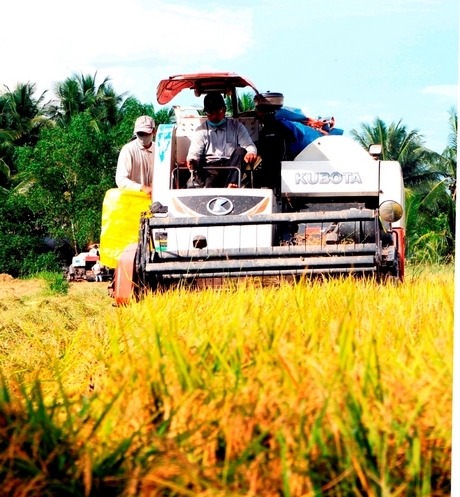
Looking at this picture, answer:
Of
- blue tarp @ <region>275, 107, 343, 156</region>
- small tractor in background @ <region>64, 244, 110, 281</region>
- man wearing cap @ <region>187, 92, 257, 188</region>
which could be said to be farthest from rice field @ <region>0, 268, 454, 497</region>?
small tractor in background @ <region>64, 244, 110, 281</region>

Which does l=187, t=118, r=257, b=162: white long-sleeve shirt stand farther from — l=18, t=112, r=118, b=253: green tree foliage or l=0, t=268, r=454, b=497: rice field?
l=18, t=112, r=118, b=253: green tree foliage

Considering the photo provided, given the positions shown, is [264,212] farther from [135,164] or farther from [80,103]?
[80,103]

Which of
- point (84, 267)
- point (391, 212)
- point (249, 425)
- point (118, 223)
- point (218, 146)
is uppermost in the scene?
point (218, 146)

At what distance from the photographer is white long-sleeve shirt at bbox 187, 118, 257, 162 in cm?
866

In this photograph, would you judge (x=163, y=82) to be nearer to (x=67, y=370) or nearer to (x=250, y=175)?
(x=250, y=175)

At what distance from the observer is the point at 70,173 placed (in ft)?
113

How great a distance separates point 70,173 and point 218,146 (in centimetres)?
2655

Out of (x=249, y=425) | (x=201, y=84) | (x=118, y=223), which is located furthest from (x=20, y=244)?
(x=249, y=425)

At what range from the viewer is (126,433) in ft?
9.07

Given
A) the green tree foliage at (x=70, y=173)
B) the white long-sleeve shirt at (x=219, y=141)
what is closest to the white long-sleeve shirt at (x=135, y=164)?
the white long-sleeve shirt at (x=219, y=141)

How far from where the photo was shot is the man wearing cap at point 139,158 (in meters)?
9.77

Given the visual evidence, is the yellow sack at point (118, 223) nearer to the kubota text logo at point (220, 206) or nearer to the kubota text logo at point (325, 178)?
the kubota text logo at point (220, 206)

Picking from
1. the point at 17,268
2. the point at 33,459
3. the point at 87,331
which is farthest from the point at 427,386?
the point at 17,268

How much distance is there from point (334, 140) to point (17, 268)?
92.8 feet
